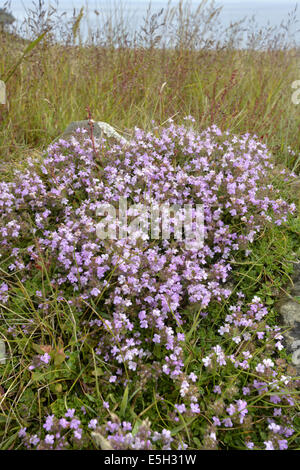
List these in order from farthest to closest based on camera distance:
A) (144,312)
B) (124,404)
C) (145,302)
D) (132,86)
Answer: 1. (132,86)
2. (145,302)
3. (144,312)
4. (124,404)

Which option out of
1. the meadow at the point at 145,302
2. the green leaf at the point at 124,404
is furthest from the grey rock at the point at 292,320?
the green leaf at the point at 124,404

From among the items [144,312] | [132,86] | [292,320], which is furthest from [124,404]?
[132,86]

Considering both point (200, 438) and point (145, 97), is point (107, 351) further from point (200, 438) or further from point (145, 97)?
point (145, 97)

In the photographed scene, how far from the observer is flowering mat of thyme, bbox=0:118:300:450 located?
6.97 feet

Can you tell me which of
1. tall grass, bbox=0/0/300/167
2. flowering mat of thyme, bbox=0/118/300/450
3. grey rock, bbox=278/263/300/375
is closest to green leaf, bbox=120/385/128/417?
flowering mat of thyme, bbox=0/118/300/450

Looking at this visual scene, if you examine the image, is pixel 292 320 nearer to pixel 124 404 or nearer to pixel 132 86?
pixel 124 404

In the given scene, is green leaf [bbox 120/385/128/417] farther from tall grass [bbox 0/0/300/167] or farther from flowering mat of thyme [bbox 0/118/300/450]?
tall grass [bbox 0/0/300/167]

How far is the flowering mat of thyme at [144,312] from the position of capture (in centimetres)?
212

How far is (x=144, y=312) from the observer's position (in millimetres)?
2369

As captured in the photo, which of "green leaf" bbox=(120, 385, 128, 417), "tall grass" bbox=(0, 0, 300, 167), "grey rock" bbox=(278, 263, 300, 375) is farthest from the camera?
"tall grass" bbox=(0, 0, 300, 167)

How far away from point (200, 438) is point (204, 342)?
631mm

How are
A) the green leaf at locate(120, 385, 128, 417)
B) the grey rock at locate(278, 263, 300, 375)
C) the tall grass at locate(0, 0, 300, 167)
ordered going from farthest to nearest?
1. the tall grass at locate(0, 0, 300, 167)
2. the grey rock at locate(278, 263, 300, 375)
3. the green leaf at locate(120, 385, 128, 417)
